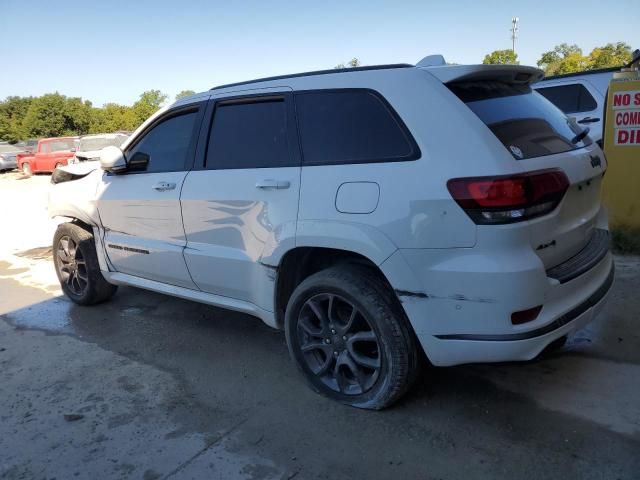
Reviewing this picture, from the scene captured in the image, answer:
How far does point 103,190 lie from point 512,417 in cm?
353

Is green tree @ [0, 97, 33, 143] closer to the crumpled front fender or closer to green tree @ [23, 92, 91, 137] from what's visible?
green tree @ [23, 92, 91, 137]

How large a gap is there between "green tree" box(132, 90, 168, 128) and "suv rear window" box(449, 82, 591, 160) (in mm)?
38798

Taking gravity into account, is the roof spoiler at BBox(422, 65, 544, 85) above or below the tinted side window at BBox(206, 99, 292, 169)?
above

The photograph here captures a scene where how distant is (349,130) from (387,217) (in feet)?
2.01

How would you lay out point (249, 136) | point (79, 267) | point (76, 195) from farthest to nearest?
point (79, 267)
point (76, 195)
point (249, 136)

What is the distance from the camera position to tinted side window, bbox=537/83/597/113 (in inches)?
320

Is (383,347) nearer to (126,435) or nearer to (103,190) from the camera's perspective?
(126,435)

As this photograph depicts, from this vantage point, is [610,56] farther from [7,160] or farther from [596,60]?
[7,160]

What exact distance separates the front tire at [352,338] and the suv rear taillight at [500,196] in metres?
0.68

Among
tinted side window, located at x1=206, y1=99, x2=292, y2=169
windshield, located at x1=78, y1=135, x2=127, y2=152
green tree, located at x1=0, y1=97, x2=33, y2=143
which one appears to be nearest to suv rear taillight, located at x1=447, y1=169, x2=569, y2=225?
tinted side window, located at x1=206, y1=99, x2=292, y2=169

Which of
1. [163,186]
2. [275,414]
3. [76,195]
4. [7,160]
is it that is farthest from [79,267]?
[7,160]

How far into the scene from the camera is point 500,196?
245 cm

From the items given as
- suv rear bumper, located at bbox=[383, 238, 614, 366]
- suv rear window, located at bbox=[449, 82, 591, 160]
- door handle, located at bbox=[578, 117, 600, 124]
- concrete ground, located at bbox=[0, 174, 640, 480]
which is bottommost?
concrete ground, located at bbox=[0, 174, 640, 480]

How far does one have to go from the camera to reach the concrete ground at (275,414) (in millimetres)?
2625
